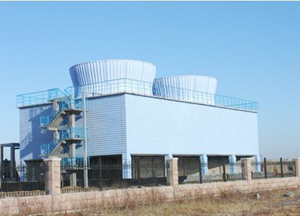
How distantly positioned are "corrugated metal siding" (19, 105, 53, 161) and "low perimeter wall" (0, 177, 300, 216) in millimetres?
20042

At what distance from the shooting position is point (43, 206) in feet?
74.3

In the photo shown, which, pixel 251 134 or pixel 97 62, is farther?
pixel 251 134

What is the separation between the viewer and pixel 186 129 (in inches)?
1885

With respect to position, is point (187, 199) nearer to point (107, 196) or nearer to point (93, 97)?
point (107, 196)

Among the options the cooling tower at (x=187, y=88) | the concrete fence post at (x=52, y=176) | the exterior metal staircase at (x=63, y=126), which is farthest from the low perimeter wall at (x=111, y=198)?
the cooling tower at (x=187, y=88)

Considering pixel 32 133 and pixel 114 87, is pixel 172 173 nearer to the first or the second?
pixel 114 87

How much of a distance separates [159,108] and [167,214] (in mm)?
23710

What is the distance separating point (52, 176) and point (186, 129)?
25.8 meters

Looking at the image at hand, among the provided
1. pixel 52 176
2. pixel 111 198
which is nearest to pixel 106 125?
pixel 111 198

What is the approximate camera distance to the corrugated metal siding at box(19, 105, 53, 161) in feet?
156

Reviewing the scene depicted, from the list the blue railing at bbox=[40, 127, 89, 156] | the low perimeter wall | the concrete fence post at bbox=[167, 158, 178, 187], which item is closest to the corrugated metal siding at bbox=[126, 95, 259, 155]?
the blue railing at bbox=[40, 127, 89, 156]

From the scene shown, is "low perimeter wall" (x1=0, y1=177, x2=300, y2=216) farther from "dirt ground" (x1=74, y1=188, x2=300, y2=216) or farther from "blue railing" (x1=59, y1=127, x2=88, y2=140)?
"blue railing" (x1=59, y1=127, x2=88, y2=140)

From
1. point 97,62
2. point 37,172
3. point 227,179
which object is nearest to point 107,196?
point 37,172

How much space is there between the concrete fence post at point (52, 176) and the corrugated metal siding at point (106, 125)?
18.2 meters
